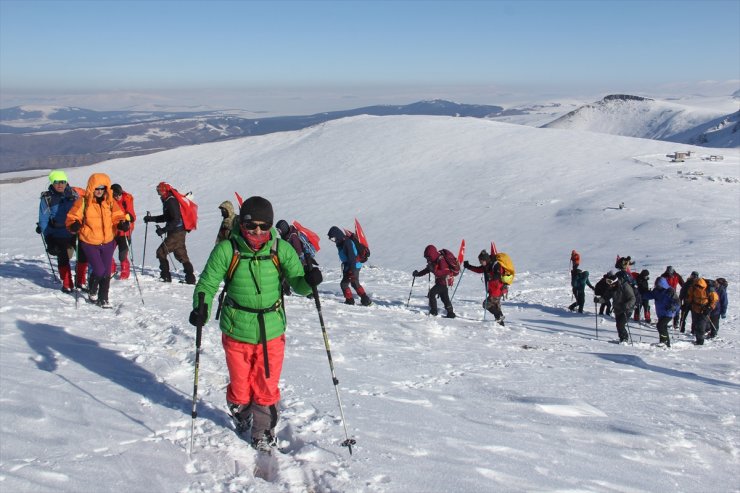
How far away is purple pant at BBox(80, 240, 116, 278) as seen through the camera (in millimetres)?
8000

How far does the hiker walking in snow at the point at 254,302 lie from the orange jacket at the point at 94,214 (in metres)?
4.57

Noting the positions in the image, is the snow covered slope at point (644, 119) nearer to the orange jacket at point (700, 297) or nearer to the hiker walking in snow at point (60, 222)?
the orange jacket at point (700, 297)

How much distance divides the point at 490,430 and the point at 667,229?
22.6 meters

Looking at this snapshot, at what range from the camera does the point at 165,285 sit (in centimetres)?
1048

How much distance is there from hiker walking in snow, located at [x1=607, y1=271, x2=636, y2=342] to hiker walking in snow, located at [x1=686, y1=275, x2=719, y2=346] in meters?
1.66

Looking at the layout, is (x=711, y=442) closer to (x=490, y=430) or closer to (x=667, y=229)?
(x=490, y=430)

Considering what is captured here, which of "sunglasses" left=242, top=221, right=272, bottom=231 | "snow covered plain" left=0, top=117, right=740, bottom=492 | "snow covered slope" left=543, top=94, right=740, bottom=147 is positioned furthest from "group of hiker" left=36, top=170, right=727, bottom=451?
"snow covered slope" left=543, top=94, right=740, bottom=147

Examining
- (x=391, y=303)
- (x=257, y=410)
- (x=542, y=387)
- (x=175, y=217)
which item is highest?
(x=175, y=217)

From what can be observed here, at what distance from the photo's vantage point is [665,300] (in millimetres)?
10961

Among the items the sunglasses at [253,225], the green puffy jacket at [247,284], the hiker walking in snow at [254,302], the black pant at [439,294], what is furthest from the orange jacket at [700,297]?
the sunglasses at [253,225]

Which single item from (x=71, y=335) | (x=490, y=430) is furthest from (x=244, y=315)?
(x=71, y=335)

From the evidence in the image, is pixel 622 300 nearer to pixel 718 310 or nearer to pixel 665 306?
pixel 665 306

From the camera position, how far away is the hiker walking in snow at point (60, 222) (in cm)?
879

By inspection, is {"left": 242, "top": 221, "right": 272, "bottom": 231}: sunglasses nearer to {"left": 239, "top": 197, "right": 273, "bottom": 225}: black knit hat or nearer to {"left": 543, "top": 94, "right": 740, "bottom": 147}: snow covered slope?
{"left": 239, "top": 197, "right": 273, "bottom": 225}: black knit hat
